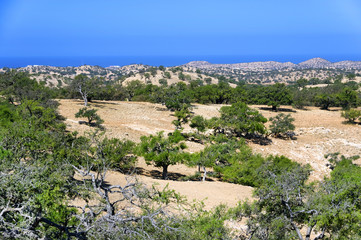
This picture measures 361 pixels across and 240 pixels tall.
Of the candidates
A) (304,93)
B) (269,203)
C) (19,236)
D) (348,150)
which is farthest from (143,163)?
(304,93)

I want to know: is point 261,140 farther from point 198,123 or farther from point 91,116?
point 91,116

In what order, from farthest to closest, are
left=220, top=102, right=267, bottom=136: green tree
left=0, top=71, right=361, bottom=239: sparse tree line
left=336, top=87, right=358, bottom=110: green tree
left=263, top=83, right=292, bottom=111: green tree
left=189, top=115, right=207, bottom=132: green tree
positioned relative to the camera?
left=336, top=87, right=358, bottom=110: green tree
left=263, top=83, right=292, bottom=111: green tree
left=220, top=102, right=267, bottom=136: green tree
left=189, top=115, right=207, bottom=132: green tree
left=0, top=71, right=361, bottom=239: sparse tree line

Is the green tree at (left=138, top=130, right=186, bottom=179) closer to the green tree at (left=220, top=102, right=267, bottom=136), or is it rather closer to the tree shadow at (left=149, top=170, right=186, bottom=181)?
the tree shadow at (left=149, top=170, right=186, bottom=181)

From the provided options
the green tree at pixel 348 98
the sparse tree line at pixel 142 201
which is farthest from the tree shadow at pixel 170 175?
the green tree at pixel 348 98

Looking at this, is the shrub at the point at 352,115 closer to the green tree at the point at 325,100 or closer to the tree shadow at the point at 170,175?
the green tree at the point at 325,100

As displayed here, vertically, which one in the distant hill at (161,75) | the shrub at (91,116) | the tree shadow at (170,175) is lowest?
the tree shadow at (170,175)

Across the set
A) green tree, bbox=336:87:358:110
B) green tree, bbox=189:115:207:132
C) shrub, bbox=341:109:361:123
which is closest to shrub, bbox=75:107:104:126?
green tree, bbox=189:115:207:132

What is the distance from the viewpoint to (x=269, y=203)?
9523 mm

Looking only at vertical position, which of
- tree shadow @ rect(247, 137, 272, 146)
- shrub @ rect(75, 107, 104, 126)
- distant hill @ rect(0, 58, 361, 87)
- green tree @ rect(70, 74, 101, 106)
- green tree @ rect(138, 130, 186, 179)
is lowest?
tree shadow @ rect(247, 137, 272, 146)

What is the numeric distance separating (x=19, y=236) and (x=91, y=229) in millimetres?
1471

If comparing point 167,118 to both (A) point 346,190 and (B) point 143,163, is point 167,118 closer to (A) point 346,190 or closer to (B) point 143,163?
(B) point 143,163

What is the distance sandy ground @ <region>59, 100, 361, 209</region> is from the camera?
53.7 ft

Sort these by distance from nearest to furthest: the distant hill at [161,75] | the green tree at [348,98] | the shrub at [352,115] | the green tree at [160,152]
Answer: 1. the green tree at [160,152]
2. the shrub at [352,115]
3. the green tree at [348,98]
4. the distant hill at [161,75]

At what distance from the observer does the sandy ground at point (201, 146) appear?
1636cm
